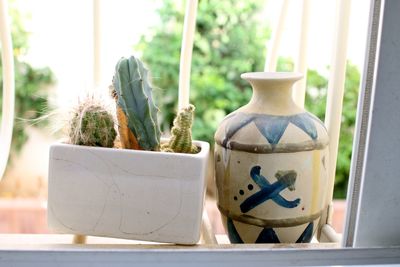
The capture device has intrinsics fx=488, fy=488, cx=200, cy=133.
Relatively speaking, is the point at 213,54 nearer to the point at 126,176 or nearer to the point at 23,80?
the point at 23,80

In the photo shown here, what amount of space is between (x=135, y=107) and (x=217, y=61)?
2271mm

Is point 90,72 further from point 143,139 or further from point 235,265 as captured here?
point 235,265

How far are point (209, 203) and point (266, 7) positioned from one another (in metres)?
1.22

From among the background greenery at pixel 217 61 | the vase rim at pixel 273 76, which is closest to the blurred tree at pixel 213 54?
the background greenery at pixel 217 61

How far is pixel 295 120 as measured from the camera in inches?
27.4

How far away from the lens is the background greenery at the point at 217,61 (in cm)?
260

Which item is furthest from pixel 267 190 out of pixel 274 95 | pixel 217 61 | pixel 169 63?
pixel 217 61

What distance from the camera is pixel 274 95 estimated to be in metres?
0.71

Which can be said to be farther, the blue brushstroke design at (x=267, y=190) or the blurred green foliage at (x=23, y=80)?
the blurred green foliage at (x=23, y=80)

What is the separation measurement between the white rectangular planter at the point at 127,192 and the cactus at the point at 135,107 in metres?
0.03

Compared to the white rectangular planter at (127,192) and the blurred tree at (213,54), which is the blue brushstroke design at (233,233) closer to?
the white rectangular planter at (127,192)

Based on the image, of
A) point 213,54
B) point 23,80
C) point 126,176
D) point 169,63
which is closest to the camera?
point 126,176

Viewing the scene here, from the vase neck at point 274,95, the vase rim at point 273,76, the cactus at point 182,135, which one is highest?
the vase rim at point 273,76

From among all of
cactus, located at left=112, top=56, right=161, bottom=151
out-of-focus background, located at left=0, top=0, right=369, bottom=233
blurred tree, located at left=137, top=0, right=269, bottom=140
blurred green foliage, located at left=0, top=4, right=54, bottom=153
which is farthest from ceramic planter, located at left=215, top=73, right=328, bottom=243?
blurred tree, located at left=137, top=0, right=269, bottom=140
